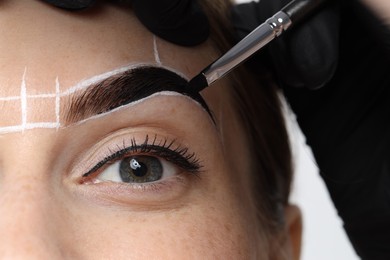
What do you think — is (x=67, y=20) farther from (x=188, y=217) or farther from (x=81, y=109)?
(x=188, y=217)

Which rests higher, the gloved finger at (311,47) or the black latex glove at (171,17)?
the black latex glove at (171,17)

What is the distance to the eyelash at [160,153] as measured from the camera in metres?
1.11

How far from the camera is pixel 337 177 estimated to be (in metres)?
1.34

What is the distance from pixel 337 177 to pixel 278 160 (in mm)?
150

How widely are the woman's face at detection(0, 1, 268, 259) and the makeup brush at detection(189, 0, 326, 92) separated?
6 centimetres

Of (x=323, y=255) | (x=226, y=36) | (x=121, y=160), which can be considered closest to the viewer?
(x=121, y=160)

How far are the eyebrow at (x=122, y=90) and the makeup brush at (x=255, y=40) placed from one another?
1.4 inches

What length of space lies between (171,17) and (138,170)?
0.72ft

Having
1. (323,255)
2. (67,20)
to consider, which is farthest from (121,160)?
(323,255)

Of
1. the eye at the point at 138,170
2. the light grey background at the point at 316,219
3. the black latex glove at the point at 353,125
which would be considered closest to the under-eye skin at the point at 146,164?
the eye at the point at 138,170

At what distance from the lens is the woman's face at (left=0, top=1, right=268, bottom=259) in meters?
1.03

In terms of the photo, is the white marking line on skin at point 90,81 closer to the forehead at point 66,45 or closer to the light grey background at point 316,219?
the forehead at point 66,45

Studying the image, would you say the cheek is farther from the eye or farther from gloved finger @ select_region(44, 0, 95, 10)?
gloved finger @ select_region(44, 0, 95, 10)

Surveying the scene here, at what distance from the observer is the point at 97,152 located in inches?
43.2
